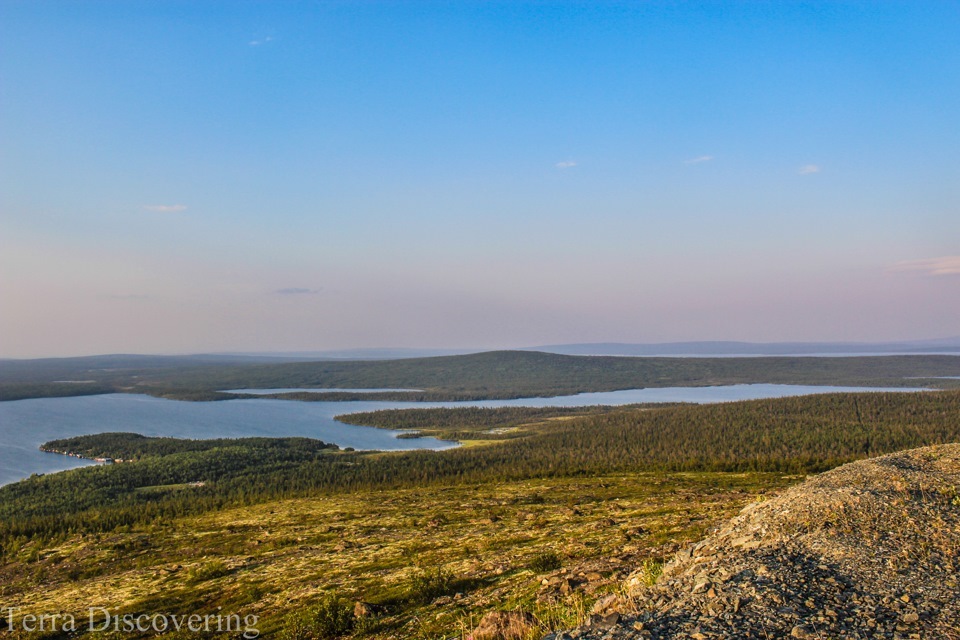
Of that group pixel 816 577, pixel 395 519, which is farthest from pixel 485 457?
pixel 816 577

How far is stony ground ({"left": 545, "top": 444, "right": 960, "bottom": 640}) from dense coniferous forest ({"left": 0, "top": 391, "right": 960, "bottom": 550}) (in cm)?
5632

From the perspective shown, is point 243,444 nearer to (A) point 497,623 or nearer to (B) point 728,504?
(B) point 728,504

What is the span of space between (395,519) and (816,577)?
3972 centimetres

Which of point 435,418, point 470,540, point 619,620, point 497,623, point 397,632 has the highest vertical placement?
point 619,620

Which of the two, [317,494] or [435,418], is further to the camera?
[435,418]

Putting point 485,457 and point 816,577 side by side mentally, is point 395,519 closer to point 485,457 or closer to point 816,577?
point 816,577

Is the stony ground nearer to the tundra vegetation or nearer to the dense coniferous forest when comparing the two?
the tundra vegetation

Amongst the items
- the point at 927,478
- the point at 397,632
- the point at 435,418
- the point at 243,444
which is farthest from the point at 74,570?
the point at 435,418

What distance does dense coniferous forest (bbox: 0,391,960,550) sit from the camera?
72.9 metres

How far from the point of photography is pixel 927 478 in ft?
73.7

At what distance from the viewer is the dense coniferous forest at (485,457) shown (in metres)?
72.9

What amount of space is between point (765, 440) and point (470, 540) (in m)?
90.5

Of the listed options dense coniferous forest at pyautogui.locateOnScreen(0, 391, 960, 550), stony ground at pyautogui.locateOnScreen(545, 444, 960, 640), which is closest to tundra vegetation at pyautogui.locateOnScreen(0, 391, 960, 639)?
dense coniferous forest at pyautogui.locateOnScreen(0, 391, 960, 550)

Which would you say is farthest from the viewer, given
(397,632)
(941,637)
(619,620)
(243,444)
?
(243,444)
